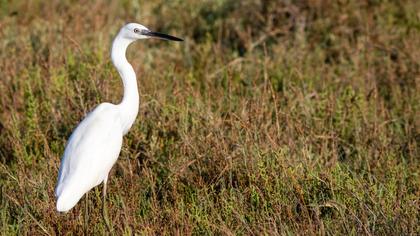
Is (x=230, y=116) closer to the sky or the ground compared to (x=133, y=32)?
closer to the ground

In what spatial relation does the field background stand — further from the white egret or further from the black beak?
the black beak

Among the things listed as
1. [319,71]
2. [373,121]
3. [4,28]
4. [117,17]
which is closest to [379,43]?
[319,71]

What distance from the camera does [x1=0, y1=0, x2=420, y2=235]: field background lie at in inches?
167

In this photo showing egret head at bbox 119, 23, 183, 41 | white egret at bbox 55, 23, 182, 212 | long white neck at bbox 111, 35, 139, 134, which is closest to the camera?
white egret at bbox 55, 23, 182, 212

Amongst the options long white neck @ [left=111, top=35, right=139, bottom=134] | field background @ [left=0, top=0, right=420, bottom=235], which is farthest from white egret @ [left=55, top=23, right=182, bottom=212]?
field background @ [left=0, top=0, right=420, bottom=235]

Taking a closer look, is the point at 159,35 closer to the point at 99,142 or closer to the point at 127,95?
the point at 127,95

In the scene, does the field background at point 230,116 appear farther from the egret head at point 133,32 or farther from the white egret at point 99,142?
the egret head at point 133,32

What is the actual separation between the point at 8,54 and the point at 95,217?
269cm

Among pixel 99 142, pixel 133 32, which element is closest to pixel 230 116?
pixel 133 32

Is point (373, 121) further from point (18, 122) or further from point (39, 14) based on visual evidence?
point (39, 14)

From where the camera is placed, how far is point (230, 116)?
5172mm

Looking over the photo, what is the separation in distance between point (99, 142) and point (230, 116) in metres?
1.02

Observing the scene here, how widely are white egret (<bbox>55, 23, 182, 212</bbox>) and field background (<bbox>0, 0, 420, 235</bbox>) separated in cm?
19

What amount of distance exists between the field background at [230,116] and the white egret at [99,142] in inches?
7.4
